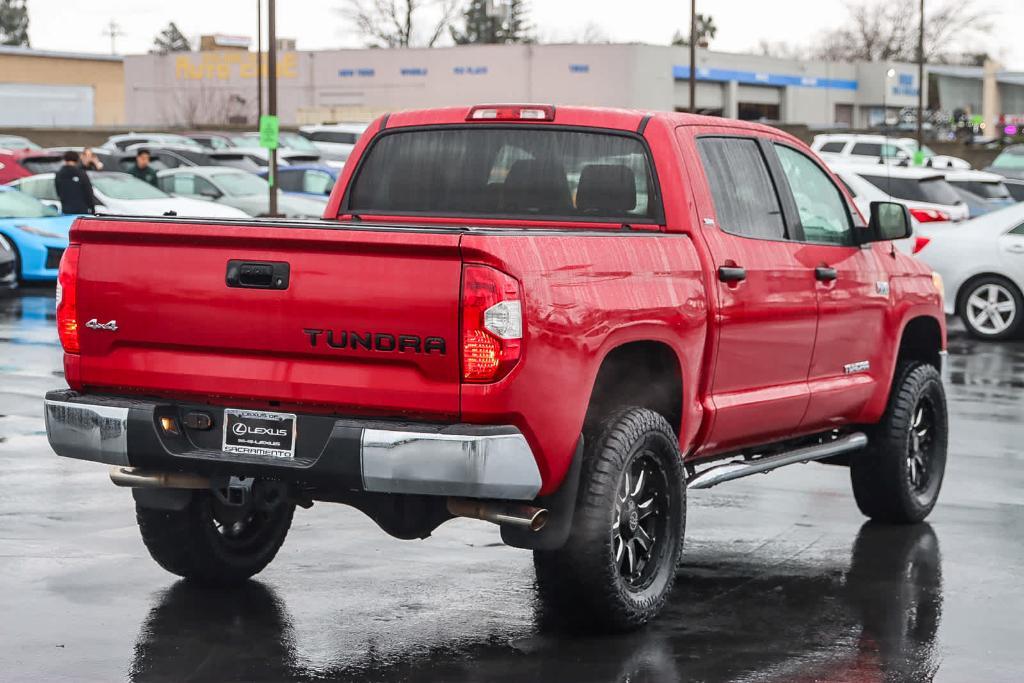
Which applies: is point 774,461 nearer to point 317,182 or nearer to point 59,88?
point 317,182

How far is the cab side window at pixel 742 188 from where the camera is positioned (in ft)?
23.1

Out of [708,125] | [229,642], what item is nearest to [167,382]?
[229,642]

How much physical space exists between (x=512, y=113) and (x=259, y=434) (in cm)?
212

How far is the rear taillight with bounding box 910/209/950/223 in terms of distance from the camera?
824 inches

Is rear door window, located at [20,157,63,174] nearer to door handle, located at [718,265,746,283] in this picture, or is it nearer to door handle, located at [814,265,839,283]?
door handle, located at [814,265,839,283]

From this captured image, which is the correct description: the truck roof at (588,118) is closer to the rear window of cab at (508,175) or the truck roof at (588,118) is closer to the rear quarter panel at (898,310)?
the rear window of cab at (508,175)

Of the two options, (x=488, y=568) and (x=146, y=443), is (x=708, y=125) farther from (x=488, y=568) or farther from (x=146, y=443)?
(x=146, y=443)

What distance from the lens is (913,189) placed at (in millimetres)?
23359

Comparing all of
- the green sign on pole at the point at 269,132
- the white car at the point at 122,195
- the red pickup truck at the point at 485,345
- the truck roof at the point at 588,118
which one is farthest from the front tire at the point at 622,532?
the green sign on pole at the point at 269,132

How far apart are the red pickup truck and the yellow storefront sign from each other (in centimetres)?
8284

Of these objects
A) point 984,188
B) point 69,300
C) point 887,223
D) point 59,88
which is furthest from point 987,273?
point 59,88

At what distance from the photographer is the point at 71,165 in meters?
22.3

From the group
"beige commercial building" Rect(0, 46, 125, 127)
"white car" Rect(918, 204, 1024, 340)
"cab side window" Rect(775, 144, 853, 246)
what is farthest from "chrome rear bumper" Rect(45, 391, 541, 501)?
"beige commercial building" Rect(0, 46, 125, 127)

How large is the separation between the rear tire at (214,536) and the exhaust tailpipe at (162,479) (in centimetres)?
39
